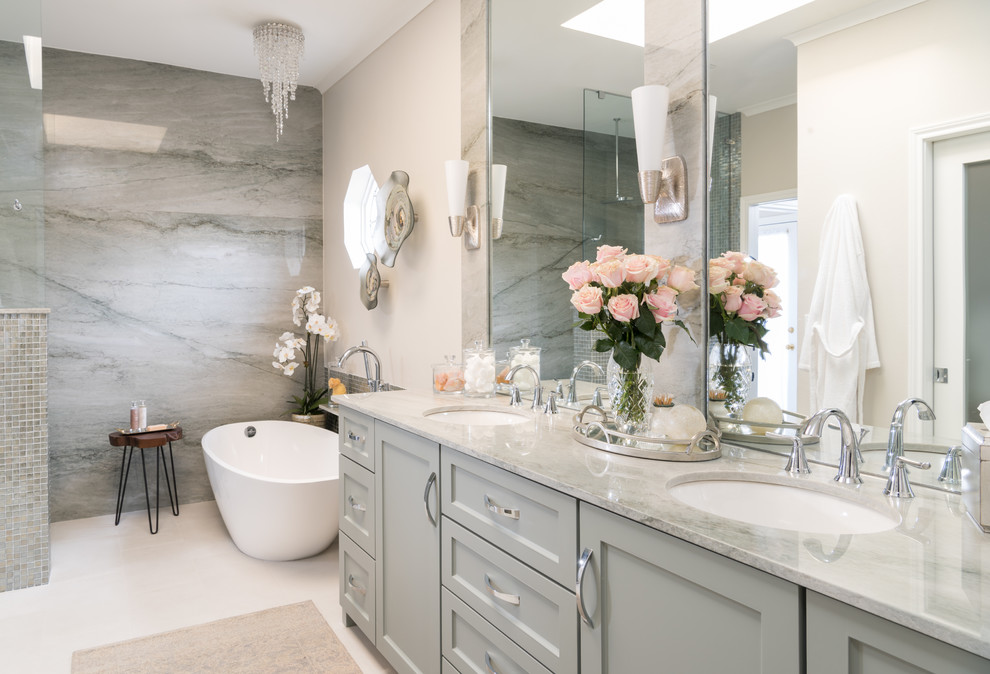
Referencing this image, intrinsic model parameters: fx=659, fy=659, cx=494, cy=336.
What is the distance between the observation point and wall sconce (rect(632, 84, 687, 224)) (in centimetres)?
170

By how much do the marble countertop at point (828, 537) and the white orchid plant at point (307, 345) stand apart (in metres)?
2.59

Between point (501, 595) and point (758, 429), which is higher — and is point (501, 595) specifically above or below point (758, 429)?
below

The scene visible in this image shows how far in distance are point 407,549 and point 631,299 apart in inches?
40.7

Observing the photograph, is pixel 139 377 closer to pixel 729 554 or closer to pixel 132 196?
pixel 132 196

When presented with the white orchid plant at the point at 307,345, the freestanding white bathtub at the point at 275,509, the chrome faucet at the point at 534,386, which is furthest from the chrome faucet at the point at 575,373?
the white orchid plant at the point at 307,345

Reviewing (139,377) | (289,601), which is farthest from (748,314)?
(139,377)

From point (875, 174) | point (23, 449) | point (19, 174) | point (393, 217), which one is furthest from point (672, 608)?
point (19, 174)

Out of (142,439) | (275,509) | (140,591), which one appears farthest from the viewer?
(142,439)

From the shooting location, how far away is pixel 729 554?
0.96 m

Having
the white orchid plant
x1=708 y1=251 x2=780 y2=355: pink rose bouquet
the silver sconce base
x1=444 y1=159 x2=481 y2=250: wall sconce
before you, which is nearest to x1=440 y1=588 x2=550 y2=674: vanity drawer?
x1=708 y1=251 x2=780 y2=355: pink rose bouquet

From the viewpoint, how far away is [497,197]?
2580 mm

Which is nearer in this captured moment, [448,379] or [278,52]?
[448,379]

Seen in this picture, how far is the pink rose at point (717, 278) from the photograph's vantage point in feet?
5.42

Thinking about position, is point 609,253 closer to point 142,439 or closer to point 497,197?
point 497,197
